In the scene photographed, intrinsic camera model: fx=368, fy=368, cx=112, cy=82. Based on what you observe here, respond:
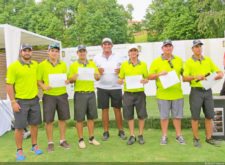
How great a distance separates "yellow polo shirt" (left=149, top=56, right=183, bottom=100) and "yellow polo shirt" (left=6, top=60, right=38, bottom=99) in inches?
76.2

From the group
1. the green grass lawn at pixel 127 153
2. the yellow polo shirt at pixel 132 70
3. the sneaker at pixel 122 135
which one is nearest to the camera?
the green grass lawn at pixel 127 153

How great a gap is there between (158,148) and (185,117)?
1.76 metres

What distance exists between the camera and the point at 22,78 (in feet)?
18.5

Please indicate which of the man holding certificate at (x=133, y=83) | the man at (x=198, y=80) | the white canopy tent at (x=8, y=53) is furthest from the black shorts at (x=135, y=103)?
the white canopy tent at (x=8, y=53)

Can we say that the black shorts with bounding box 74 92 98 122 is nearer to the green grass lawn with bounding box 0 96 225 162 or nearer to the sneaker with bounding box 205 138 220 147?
the green grass lawn with bounding box 0 96 225 162

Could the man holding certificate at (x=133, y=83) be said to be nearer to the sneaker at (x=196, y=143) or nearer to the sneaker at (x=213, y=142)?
the sneaker at (x=196, y=143)

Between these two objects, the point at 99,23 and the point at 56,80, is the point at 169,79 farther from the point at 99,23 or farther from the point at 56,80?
the point at 99,23

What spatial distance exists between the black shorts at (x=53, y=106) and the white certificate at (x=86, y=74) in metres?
0.43

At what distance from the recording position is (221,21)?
21047mm

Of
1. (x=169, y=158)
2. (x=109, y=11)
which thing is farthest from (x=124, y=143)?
(x=109, y=11)

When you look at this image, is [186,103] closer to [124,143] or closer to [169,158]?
[124,143]

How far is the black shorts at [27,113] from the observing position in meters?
5.66

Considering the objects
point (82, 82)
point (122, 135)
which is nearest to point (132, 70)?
point (82, 82)

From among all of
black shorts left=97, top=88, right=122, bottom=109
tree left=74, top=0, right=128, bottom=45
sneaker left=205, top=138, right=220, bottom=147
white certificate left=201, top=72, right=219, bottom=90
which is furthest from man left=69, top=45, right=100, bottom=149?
tree left=74, top=0, right=128, bottom=45
